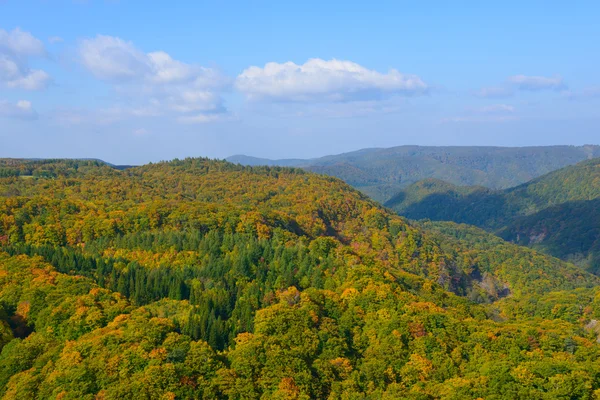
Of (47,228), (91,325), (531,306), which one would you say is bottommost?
(531,306)

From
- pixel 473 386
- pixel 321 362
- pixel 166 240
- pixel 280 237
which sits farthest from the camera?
pixel 280 237

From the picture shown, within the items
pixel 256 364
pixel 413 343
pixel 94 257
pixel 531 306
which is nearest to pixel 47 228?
pixel 94 257

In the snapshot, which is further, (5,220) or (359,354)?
(5,220)

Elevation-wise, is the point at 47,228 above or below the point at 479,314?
above

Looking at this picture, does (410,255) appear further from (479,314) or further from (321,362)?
(321,362)

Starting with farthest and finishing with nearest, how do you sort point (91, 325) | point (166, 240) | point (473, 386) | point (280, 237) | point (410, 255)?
1. point (410, 255)
2. point (280, 237)
3. point (166, 240)
4. point (91, 325)
5. point (473, 386)

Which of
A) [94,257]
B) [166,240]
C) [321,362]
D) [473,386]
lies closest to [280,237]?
[166,240]
